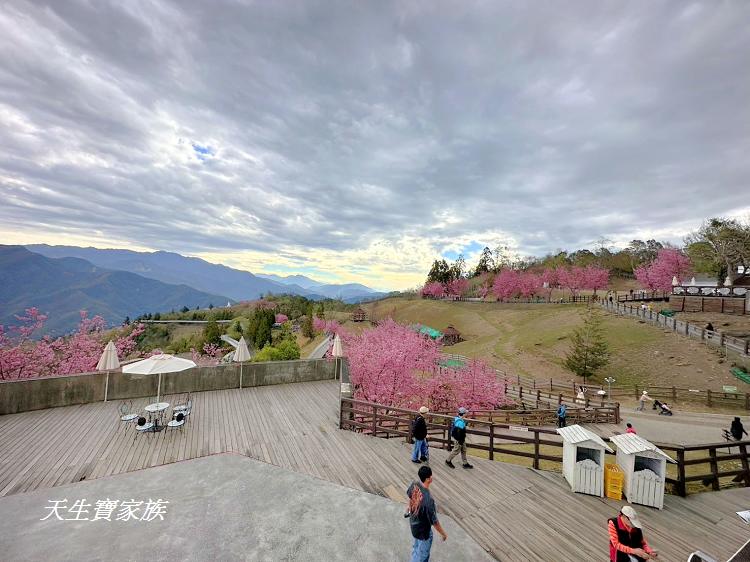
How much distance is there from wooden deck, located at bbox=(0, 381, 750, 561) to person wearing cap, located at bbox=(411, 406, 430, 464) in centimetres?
30

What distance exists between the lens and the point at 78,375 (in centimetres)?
1212

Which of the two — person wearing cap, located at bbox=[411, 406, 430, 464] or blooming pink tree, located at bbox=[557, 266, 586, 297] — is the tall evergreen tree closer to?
person wearing cap, located at bbox=[411, 406, 430, 464]

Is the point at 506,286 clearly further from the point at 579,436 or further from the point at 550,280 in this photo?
the point at 579,436

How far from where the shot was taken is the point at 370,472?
8.45 m

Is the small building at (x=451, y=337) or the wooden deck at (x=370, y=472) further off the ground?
the wooden deck at (x=370, y=472)

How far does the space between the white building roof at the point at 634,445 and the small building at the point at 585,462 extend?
0.40 metres

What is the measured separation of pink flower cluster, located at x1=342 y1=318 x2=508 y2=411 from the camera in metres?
20.0

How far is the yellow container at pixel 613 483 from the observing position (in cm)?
788

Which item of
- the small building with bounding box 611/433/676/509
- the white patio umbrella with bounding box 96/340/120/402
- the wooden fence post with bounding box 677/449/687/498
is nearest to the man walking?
the small building with bounding box 611/433/676/509

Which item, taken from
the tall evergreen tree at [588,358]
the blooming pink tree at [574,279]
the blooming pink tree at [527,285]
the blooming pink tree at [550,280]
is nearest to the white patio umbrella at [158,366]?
the tall evergreen tree at [588,358]

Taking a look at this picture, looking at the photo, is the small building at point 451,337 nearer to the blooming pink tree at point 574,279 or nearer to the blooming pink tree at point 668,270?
the blooming pink tree at point 574,279

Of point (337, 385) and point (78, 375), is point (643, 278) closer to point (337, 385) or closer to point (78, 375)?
point (337, 385)

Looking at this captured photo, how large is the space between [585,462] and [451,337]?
187 ft

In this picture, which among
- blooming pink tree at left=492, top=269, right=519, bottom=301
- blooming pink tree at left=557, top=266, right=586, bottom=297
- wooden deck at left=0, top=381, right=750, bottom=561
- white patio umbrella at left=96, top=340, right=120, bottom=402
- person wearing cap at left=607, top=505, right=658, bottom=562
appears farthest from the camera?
blooming pink tree at left=492, top=269, right=519, bottom=301
